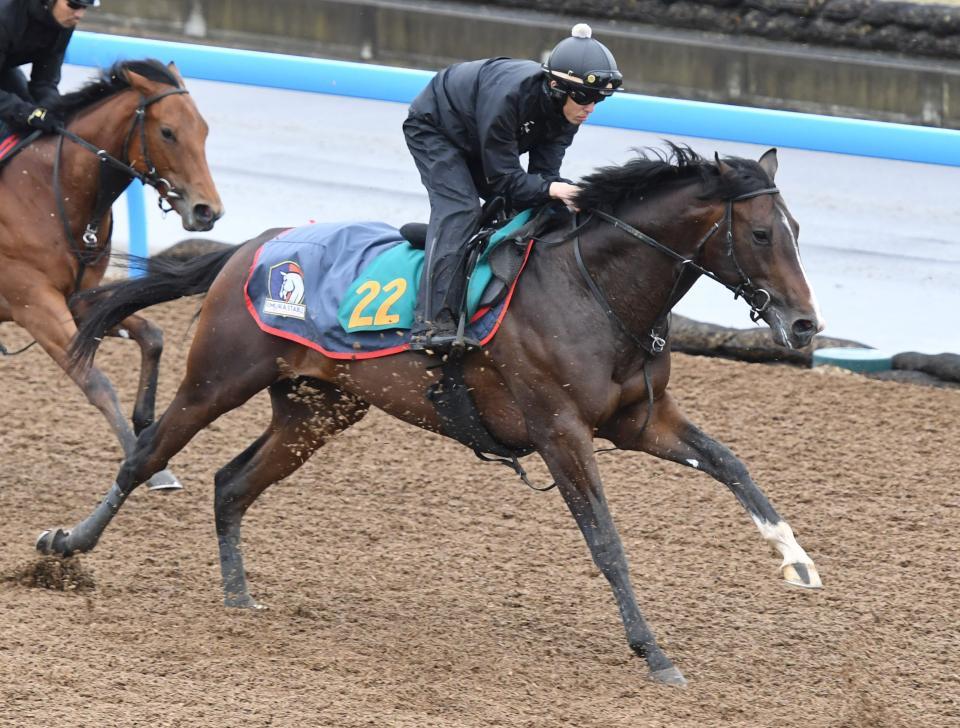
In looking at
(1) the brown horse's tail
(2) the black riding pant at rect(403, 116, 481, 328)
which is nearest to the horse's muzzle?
(1) the brown horse's tail

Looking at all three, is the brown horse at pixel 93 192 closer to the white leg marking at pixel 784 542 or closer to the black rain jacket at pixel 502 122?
the black rain jacket at pixel 502 122

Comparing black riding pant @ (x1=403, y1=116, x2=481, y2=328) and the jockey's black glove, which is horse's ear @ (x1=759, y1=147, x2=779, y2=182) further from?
the jockey's black glove

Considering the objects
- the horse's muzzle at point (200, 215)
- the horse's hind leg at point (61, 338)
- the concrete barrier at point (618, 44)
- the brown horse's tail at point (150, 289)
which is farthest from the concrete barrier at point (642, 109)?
the concrete barrier at point (618, 44)

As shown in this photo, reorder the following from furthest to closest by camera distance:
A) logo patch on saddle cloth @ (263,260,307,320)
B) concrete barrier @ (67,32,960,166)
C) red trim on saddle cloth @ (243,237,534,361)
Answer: concrete barrier @ (67,32,960,166)
logo patch on saddle cloth @ (263,260,307,320)
red trim on saddle cloth @ (243,237,534,361)

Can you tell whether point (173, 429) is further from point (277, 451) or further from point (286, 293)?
point (286, 293)

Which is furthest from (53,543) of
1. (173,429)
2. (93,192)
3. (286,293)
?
(93,192)

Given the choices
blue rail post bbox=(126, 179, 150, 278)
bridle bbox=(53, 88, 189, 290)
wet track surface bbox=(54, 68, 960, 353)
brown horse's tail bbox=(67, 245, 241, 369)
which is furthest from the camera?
blue rail post bbox=(126, 179, 150, 278)

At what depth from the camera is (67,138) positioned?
617 cm

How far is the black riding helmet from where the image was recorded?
4.42m

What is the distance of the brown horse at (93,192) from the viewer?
598 centimetres

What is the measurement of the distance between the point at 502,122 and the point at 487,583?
183 centimetres

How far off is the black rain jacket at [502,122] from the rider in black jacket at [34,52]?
205 cm

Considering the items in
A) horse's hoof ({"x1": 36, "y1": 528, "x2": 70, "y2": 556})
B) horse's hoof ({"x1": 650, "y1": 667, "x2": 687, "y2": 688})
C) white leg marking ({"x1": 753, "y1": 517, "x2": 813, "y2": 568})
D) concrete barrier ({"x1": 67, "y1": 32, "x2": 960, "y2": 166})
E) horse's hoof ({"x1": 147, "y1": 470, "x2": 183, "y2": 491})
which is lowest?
horse's hoof ({"x1": 147, "y1": 470, "x2": 183, "y2": 491})

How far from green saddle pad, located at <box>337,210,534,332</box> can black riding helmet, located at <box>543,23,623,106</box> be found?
0.52 metres
